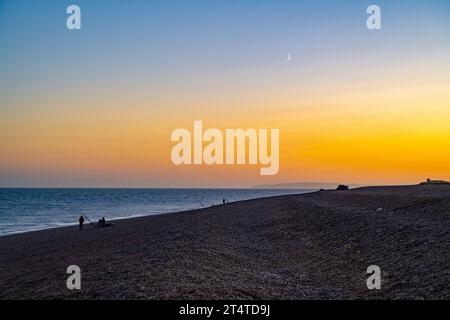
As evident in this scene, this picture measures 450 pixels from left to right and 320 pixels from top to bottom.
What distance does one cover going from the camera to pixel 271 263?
20047 mm

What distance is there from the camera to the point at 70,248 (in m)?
30.6

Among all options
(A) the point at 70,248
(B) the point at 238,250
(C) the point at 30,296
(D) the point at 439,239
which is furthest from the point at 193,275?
(A) the point at 70,248

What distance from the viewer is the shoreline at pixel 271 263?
14.1m

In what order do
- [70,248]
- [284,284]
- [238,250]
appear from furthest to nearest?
[70,248] < [238,250] < [284,284]

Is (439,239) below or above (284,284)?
above

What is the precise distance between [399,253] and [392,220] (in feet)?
24.1

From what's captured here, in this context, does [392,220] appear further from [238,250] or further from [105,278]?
[105,278]

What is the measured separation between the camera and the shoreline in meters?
14.1
